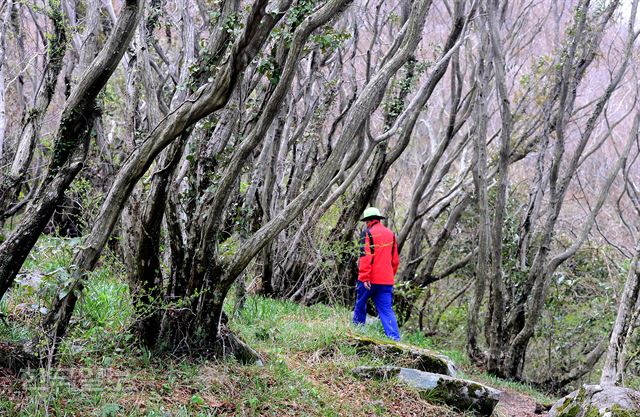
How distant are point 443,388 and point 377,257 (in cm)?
300

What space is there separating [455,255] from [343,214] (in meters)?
4.36

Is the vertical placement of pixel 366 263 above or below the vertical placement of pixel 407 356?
above

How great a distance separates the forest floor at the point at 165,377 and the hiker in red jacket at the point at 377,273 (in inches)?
75.1

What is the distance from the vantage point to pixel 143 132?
5664 mm

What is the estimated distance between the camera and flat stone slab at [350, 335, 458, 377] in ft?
22.1

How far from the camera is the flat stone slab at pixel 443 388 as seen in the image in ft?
20.4

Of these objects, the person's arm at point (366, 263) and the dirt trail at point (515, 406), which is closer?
the dirt trail at point (515, 406)

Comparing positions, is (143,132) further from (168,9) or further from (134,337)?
(168,9)

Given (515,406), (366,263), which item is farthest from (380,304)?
(515,406)

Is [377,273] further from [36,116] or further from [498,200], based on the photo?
[36,116]

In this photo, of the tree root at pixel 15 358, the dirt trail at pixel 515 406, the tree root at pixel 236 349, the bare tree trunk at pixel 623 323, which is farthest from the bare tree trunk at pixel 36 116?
the bare tree trunk at pixel 623 323

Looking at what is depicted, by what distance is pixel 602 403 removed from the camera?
522cm

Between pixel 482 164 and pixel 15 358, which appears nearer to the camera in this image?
pixel 15 358

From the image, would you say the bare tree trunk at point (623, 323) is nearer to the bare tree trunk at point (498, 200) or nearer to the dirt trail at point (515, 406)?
the dirt trail at point (515, 406)
